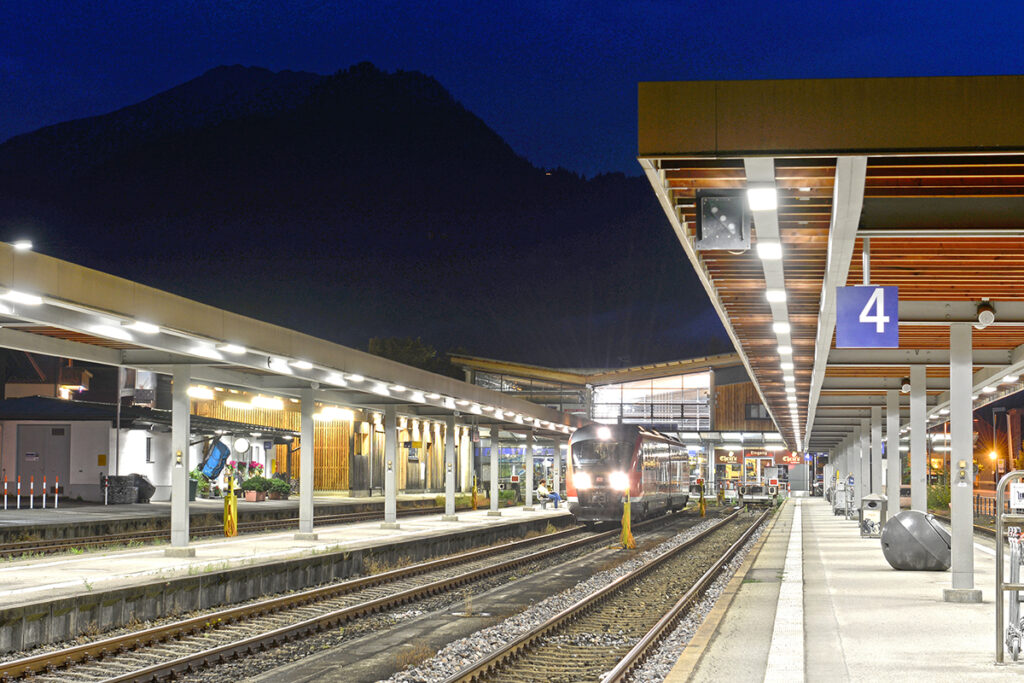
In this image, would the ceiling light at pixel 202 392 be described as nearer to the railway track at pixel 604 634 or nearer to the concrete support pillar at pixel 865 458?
the railway track at pixel 604 634

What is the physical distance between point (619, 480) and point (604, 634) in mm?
18955

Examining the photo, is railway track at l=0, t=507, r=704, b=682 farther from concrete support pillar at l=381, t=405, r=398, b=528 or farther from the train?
the train

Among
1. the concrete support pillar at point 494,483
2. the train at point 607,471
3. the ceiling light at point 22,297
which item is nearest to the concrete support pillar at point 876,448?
the train at point 607,471

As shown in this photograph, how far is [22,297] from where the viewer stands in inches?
467

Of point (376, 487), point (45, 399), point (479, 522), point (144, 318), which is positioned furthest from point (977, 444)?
point (144, 318)

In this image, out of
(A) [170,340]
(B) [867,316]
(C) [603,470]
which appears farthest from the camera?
(C) [603,470]

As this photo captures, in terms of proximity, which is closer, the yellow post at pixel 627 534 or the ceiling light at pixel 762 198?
the ceiling light at pixel 762 198

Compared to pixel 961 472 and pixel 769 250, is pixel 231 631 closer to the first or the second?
pixel 769 250

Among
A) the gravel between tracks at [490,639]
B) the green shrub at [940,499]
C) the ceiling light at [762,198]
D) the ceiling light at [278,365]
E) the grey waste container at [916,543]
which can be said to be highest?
the ceiling light at [762,198]

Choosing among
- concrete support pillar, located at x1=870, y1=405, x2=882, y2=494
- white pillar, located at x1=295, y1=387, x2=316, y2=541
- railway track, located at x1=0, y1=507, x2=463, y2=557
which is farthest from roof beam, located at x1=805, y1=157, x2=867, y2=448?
concrete support pillar, located at x1=870, y1=405, x2=882, y2=494

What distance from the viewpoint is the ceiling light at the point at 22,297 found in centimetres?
1171

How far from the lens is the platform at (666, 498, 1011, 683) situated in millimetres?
8812

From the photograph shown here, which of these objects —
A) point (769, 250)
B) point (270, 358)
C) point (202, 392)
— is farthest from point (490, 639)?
point (202, 392)

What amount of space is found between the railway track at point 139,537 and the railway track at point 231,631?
669cm
